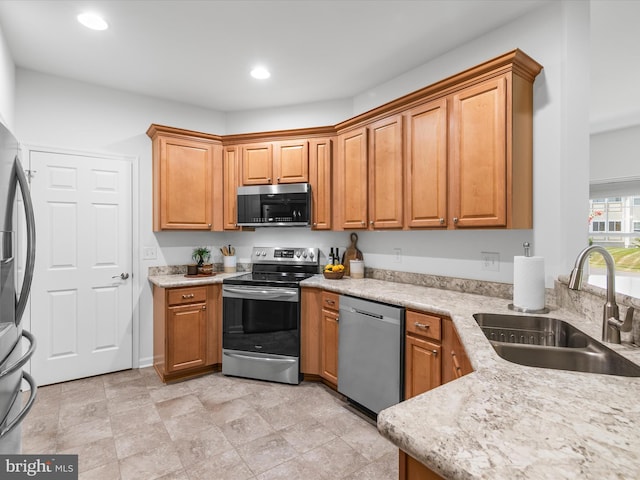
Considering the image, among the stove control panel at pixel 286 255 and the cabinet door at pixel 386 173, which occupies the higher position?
the cabinet door at pixel 386 173

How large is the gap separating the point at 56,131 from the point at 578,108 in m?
4.09

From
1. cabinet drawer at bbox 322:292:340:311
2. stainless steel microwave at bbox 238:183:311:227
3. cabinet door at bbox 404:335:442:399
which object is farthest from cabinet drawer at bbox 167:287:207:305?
cabinet door at bbox 404:335:442:399

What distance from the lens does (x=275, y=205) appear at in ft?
11.2

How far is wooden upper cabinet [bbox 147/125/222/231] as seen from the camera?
Answer: 3.26 meters

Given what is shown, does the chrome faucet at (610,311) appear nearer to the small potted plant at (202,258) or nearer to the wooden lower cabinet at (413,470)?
the wooden lower cabinet at (413,470)

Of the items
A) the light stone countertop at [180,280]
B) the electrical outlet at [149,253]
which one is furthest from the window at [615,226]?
the electrical outlet at [149,253]

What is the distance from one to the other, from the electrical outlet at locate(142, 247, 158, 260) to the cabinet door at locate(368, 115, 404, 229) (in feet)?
7.48

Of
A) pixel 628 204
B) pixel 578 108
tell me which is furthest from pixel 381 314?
pixel 628 204

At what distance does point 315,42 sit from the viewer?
99.5 inches

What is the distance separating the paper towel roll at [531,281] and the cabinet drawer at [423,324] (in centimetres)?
49

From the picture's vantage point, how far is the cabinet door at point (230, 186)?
3.57 metres

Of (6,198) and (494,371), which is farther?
(6,198)

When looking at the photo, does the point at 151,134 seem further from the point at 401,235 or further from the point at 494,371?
the point at 494,371

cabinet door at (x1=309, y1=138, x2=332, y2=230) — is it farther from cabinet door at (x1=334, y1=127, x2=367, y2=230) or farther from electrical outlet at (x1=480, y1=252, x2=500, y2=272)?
electrical outlet at (x1=480, y1=252, x2=500, y2=272)
